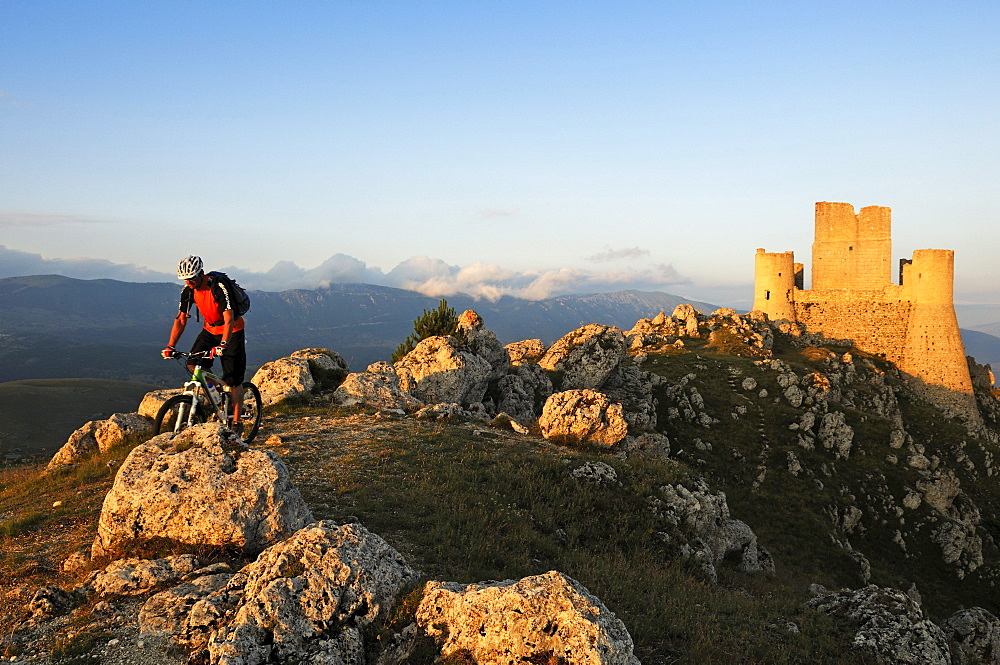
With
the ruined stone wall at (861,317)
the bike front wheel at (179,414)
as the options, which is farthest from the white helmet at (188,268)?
the ruined stone wall at (861,317)

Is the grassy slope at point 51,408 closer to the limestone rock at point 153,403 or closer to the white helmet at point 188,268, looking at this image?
the limestone rock at point 153,403

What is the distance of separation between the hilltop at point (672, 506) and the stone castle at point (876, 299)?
2048cm

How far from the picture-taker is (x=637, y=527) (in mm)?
15477

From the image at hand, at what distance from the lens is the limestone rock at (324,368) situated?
26141mm

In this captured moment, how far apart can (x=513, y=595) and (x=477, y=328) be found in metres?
27.4

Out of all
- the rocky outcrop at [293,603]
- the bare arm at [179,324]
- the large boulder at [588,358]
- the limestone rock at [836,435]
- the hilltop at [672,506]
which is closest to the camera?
the rocky outcrop at [293,603]

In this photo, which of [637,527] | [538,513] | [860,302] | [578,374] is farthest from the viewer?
[860,302]

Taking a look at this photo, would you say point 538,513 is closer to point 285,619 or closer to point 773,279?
point 285,619

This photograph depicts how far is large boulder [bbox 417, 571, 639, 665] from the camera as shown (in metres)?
6.75

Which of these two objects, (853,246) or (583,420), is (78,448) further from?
(853,246)

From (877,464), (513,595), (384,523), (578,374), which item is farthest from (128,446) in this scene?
(877,464)

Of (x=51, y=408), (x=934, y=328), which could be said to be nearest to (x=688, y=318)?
(x=934, y=328)

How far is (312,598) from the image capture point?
7379 mm

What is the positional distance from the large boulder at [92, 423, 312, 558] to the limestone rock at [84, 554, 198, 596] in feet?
1.65
